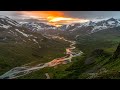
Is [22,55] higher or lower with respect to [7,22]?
lower

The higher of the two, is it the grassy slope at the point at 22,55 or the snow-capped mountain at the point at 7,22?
the snow-capped mountain at the point at 7,22

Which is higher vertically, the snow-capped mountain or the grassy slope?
the snow-capped mountain

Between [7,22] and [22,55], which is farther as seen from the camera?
[22,55]

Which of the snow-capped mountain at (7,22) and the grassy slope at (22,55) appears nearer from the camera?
the snow-capped mountain at (7,22)

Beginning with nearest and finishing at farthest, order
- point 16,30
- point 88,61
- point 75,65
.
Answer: point 75,65 → point 88,61 → point 16,30

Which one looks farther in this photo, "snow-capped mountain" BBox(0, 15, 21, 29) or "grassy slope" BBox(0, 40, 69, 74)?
"grassy slope" BBox(0, 40, 69, 74)

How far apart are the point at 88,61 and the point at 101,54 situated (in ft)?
8.38
